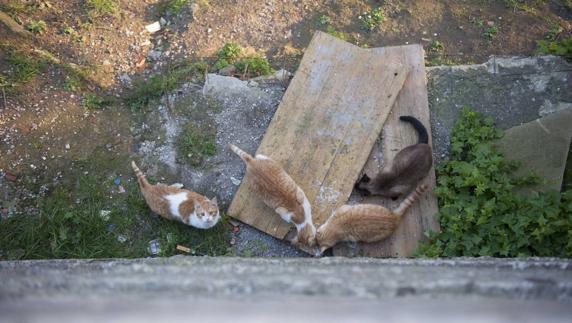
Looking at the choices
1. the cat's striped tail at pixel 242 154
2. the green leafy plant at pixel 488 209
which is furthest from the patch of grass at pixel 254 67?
the green leafy plant at pixel 488 209

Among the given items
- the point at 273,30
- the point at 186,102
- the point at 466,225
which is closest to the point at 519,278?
the point at 466,225

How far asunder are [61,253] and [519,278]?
403 centimetres

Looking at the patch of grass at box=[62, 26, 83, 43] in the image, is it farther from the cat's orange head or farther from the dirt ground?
the cat's orange head

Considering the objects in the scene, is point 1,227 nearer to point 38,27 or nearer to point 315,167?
point 38,27

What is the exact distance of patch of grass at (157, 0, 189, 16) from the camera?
5.59 metres

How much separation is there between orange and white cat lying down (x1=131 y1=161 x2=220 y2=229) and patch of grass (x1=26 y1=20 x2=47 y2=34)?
8.17ft

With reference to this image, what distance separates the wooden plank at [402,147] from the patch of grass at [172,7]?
8.67ft

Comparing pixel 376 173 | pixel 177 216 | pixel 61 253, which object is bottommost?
pixel 61 253

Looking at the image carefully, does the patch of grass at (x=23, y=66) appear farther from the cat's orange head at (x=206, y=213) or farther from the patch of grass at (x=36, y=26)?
the cat's orange head at (x=206, y=213)

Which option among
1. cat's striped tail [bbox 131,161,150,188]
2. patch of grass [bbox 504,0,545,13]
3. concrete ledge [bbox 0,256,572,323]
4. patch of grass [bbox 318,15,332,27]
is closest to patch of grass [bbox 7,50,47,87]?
cat's striped tail [bbox 131,161,150,188]

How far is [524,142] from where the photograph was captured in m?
4.15

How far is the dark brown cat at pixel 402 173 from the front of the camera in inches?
A: 163

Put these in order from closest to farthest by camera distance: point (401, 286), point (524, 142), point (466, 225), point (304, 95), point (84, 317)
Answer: point (84, 317) → point (401, 286) → point (466, 225) → point (524, 142) → point (304, 95)

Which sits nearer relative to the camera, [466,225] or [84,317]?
[84,317]
